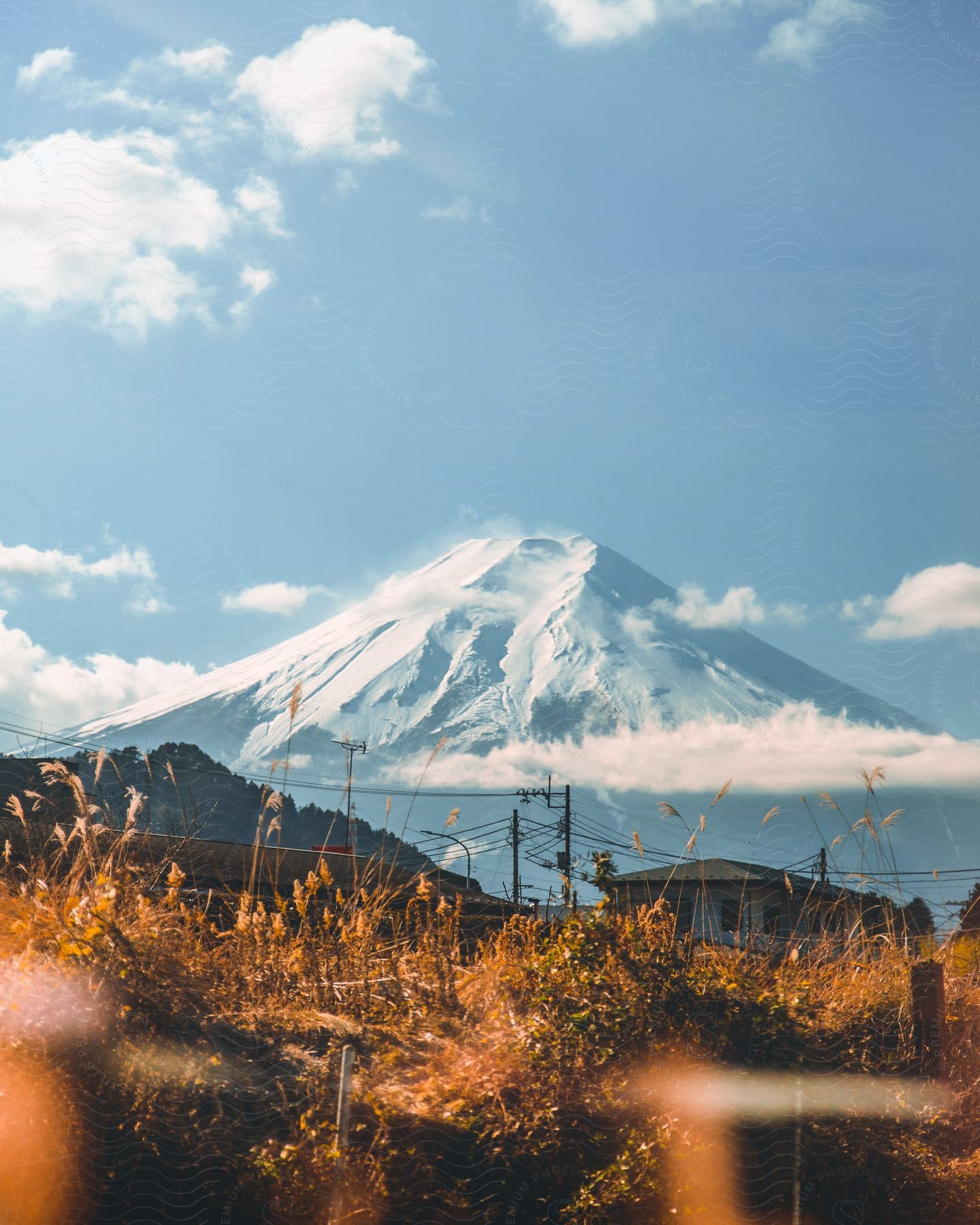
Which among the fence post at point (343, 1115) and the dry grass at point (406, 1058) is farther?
the dry grass at point (406, 1058)

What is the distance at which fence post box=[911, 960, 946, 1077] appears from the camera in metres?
5.02

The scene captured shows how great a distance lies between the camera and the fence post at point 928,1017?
502cm

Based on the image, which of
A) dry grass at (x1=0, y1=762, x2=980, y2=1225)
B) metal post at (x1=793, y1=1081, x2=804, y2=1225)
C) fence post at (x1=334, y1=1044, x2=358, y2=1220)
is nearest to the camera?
fence post at (x1=334, y1=1044, x2=358, y2=1220)

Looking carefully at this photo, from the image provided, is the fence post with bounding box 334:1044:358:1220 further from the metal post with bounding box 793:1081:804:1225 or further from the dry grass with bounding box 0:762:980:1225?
the metal post with bounding box 793:1081:804:1225

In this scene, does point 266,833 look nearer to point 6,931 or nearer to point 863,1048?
point 6,931

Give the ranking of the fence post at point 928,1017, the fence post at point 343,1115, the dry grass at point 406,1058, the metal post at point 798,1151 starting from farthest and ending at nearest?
the fence post at point 928,1017 < the metal post at point 798,1151 < the dry grass at point 406,1058 < the fence post at point 343,1115

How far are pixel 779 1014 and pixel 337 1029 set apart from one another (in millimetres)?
1971

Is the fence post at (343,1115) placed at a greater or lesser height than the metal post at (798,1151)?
greater

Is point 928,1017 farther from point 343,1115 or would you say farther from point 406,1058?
point 343,1115

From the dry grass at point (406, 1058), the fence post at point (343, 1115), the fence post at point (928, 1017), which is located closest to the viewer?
the fence post at point (343, 1115)

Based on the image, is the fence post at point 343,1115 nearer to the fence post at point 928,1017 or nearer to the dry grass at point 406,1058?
the dry grass at point 406,1058

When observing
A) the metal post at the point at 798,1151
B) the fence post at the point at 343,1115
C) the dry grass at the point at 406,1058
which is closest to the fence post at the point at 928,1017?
the dry grass at the point at 406,1058

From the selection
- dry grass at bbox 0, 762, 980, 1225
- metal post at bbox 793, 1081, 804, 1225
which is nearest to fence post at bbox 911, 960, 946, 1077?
dry grass at bbox 0, 762, 980, 1225

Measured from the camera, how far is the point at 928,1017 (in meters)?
5.05
